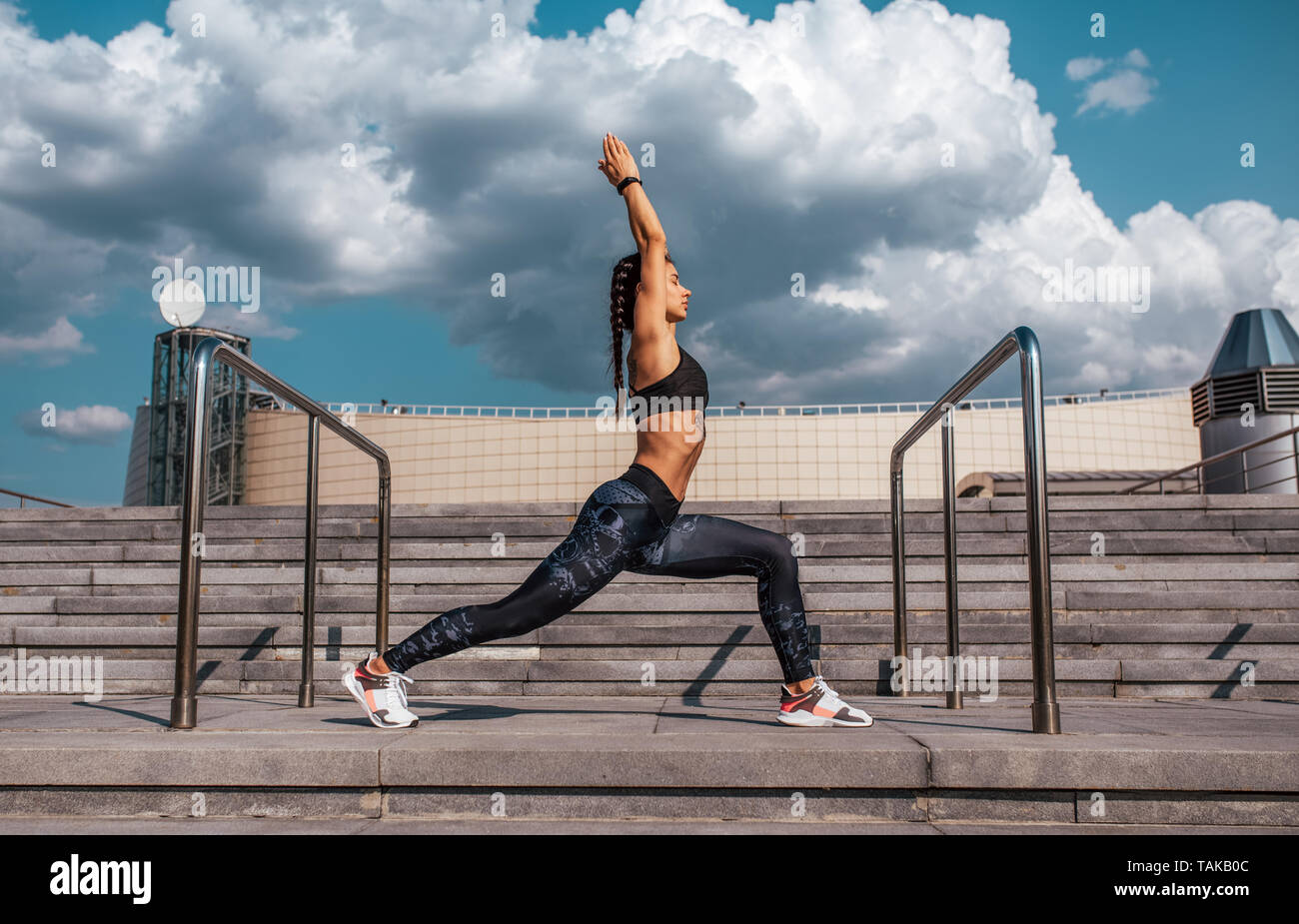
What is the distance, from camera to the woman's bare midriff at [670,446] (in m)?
3.11

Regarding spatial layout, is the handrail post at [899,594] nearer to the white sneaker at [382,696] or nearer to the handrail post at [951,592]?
the handrail post at [951,592]

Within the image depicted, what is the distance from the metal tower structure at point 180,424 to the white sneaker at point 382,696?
129 ft

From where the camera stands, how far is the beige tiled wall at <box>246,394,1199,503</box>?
34094mm

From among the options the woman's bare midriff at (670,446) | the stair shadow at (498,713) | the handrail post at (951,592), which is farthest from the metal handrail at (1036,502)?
the woman's bare midriff at (670,446)

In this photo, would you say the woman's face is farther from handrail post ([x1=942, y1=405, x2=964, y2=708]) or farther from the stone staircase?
the stone staircase

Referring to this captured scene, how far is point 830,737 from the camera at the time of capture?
2.73 m

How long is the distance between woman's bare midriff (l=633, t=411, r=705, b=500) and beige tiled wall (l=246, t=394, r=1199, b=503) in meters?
29.4

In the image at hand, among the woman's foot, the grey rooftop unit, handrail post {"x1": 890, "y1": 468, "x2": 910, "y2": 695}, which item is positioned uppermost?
the grey rooftop unit

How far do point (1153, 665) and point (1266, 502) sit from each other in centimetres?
284

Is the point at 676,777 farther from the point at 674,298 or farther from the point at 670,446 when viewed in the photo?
the point at 674,298

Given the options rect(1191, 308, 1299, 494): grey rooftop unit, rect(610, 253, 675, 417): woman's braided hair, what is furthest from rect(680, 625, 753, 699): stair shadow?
rect(1191, 308, 1299, 494): grey rooftop unit

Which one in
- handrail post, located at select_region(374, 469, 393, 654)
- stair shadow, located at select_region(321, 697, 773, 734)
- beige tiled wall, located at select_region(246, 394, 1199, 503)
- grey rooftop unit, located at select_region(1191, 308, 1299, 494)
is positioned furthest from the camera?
beige tiled wall, located at select_region(246, 394, 1199, 503)
